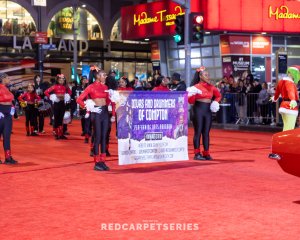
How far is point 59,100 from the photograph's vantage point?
66.4ft

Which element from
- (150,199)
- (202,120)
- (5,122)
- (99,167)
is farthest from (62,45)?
(150,199)

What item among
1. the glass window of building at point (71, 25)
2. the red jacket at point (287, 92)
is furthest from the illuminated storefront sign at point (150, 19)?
the red jacket at point (287, 92)

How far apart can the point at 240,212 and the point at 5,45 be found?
4371 cm

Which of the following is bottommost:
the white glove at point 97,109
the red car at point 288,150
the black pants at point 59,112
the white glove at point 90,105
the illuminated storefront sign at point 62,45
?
the black pants at point 59,112

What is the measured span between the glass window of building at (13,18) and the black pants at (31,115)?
30.0 m

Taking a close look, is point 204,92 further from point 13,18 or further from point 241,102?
point 13,18

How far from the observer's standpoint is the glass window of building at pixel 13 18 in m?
51.1

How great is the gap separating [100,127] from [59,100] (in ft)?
26.4

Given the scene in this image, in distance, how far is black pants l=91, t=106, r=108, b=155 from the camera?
12383mm

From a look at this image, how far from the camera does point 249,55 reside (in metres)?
34.6

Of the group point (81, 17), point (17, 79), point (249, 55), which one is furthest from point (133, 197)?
point (81, 17)

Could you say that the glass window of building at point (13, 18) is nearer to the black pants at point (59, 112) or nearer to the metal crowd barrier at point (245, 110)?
the metal crowd barrier at point (245, 110)

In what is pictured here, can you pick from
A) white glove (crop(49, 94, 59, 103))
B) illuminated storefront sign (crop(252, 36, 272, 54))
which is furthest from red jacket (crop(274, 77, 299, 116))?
illuminated storefront sign (crop(252, 36, 272, 54))

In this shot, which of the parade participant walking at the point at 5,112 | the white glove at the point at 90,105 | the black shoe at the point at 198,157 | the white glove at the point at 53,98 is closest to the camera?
the white glove at the point at 90,105
